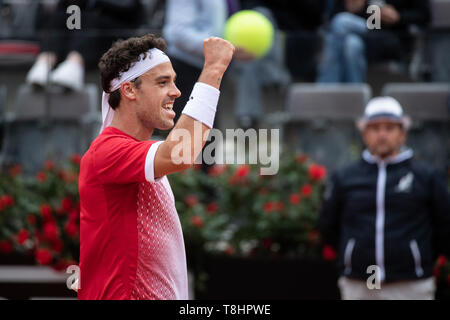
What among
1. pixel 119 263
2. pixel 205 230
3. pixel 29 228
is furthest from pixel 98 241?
pixel 29 228

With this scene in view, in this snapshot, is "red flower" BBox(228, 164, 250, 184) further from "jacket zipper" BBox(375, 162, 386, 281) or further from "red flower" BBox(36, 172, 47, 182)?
"red flower" BBox(36, 172, 47, 182)

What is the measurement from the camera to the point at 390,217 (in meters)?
4.39

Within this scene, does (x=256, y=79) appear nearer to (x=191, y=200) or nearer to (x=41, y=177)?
(x=191, y=200)

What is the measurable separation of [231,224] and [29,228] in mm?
1439

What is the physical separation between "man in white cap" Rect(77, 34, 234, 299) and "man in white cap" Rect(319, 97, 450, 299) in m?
2.04

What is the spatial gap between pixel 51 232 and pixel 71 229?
134 mm

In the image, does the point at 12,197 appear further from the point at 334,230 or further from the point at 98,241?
the point at 98,241

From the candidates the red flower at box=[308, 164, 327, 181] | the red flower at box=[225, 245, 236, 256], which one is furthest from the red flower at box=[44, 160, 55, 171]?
the red flower at box=[308, 164, 327, 181]

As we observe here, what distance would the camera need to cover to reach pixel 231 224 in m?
5.42

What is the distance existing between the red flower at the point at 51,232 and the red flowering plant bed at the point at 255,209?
846 mm

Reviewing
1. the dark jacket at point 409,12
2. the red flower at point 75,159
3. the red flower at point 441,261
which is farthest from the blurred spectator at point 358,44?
the red flower at point 75,159

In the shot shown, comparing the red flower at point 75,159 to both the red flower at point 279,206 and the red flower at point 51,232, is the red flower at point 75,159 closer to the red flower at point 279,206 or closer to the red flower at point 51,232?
the red flower at point 51,232

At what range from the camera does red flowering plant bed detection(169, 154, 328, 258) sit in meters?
5.23

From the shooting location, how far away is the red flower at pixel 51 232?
5.20m
